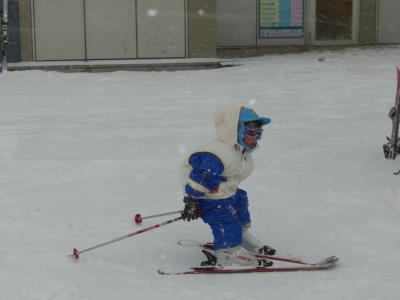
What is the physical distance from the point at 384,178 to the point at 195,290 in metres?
3.57

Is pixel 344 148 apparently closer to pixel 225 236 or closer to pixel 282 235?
pixel 282 235

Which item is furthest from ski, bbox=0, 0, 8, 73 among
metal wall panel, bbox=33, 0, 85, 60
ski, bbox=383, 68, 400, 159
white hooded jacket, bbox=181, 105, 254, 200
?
white hooded jacket, bbox=181, 105, 254, 200

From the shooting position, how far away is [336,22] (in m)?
22.4

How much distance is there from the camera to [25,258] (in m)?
5.31

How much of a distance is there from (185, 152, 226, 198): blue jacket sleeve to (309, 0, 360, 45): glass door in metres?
17.5

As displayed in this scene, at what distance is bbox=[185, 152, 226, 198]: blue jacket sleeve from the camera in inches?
203

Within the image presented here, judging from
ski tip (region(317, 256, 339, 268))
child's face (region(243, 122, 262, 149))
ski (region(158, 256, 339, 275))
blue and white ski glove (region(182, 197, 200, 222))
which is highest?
child's face (region(243, 122, 262, 149))

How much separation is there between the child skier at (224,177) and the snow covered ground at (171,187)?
23 centimetres

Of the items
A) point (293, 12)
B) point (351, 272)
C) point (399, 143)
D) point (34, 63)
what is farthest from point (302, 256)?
point (293, 12)

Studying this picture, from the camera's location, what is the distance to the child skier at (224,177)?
5203mm

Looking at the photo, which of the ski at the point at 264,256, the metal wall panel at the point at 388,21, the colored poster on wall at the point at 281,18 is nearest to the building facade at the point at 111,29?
the colored poster on wall at the point at 281,18

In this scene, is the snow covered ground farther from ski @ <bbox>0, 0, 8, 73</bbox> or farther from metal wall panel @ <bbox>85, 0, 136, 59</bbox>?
metal wall panel @ <bbox>85, 0, 136, 59</bbox>

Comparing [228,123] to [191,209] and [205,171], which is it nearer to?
[205,171]

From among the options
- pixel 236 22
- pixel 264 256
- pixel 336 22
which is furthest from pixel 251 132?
pixel 336 22
